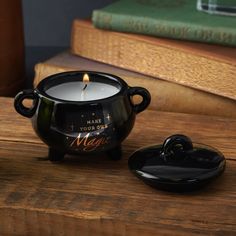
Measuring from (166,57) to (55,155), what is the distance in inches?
9.7

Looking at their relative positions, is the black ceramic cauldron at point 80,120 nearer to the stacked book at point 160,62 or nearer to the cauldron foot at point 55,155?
the cauldron foot at point 55,155

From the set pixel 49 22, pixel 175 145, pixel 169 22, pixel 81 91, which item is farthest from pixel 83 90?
pixel 49 22

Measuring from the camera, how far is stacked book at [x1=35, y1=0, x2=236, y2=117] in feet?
2.66

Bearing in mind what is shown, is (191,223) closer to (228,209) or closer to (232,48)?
(228,209)

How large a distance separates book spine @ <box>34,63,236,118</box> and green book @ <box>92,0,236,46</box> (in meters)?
0.06

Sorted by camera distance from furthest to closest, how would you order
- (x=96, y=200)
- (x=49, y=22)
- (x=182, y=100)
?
(x=49, y=22) < (x=182, y=100) < (x=96, y=200)

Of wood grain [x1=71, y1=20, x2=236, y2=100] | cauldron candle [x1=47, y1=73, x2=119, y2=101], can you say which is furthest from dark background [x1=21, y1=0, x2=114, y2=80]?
cauldron candle [x1=47, y1=73, x2=119, y2=101]

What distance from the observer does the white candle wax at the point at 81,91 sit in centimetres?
67

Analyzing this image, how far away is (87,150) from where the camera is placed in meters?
0.64

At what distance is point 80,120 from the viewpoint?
0.62 metres

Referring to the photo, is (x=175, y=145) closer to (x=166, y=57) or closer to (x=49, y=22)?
(x=166, y=57)

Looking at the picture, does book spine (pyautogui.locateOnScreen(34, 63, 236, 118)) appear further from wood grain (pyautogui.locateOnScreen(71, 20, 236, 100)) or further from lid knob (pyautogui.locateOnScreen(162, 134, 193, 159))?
lid knob (pyautogui.locateOnScreen(162, 134, 193, 159))

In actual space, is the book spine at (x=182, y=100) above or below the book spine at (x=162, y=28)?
below

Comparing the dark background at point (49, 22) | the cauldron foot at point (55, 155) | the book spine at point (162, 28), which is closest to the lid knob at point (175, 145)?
the cauldron foot at point (55, 155)
